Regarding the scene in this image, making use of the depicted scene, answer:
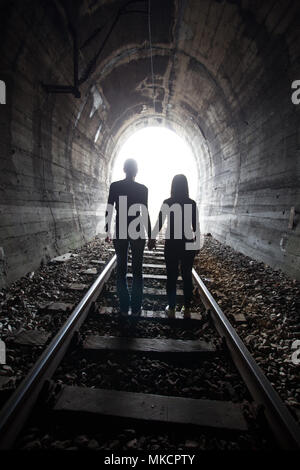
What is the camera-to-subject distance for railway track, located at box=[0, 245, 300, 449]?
1.77 meters

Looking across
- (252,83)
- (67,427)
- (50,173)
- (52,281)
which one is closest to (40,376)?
(67,427)

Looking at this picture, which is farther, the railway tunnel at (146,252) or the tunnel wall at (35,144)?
the tunnel wall at (35,144)

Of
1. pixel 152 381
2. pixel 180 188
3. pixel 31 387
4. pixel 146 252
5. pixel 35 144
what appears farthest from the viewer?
pixel 146 252

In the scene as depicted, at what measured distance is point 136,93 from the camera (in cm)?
1021

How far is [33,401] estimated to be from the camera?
183cm

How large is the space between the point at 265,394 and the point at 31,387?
192 cm

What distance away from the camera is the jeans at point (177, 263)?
335cm

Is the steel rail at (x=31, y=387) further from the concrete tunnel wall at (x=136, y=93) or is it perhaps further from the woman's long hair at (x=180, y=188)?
the concrete tunnel wall at (x=136, y=93)

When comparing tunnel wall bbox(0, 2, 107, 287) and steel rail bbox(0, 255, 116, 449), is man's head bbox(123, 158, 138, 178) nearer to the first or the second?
steel rail bbox(0, 255, 116, 449)

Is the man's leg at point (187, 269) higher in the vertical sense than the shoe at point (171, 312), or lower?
higher

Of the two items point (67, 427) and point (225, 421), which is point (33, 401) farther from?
point (225, 421)

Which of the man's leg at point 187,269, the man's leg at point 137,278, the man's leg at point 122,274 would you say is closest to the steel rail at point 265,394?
the man's leg at point 187,269

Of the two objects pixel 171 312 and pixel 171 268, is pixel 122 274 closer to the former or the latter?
pixel 171 268

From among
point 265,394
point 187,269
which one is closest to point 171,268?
point 187,269
